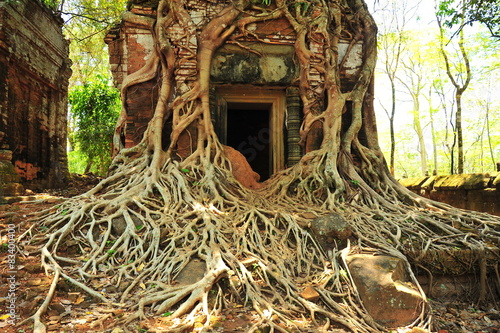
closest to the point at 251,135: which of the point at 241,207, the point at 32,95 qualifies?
the point at 241,207

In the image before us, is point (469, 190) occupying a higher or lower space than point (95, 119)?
lower

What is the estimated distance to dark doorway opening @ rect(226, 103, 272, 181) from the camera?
300 inches

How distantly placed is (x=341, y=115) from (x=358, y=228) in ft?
7.03

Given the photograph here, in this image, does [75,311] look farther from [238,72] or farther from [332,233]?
[238,72]

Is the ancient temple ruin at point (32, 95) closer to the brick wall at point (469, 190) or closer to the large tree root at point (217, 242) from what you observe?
the large tree root at point (217, 242)

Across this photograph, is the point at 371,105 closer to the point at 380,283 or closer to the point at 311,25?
the point at 311,25

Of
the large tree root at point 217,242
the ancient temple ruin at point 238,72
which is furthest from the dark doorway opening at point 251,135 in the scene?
the large tree root at point 217,242

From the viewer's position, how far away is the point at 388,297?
8.69ft

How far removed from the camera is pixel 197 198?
12.6ft

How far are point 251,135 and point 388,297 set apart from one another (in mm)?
5913

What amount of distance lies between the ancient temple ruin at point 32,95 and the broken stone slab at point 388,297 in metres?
5.22

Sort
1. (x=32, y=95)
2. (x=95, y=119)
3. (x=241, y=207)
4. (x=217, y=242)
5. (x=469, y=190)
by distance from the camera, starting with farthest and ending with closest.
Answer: (x=95, y=119), (x=32, y=95), (x=469, y=190), (x=241, y=207), (x=217, y=242)

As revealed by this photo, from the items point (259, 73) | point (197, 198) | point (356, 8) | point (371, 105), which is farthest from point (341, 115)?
point (197, 198)

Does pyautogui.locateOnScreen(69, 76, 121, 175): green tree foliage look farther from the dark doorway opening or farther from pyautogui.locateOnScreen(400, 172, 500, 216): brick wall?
pyautogui.locateOnScreen(400, 172, 500, 216): brick wall
